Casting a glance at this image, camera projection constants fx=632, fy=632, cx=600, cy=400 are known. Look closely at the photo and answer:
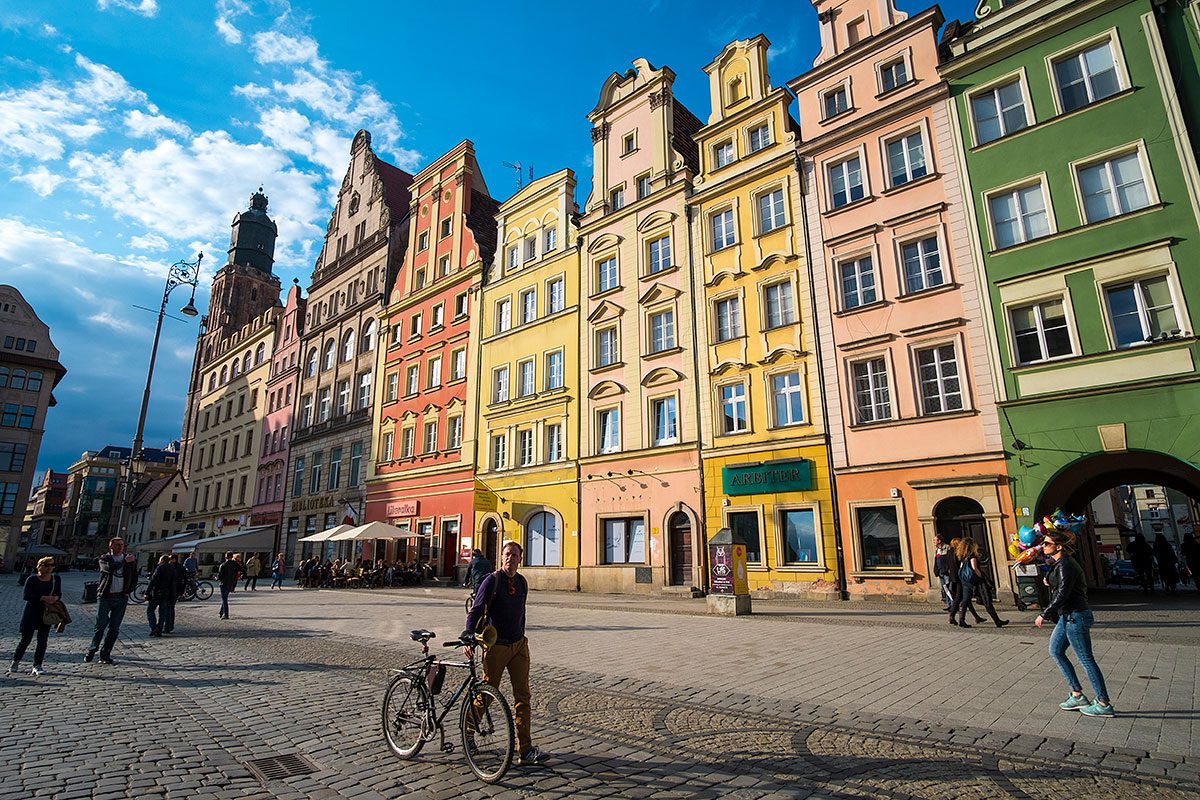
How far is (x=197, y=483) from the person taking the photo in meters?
59.8

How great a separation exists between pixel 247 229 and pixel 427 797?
8465cm

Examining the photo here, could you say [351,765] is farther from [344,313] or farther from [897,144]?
[344,313]

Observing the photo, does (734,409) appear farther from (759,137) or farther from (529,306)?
(529,306)

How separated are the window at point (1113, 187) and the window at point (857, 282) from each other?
5.71m

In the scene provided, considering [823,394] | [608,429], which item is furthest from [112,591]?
[823,394]

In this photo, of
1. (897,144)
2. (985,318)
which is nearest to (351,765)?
(985,318)

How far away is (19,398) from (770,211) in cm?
6659

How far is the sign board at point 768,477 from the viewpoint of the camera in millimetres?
20609

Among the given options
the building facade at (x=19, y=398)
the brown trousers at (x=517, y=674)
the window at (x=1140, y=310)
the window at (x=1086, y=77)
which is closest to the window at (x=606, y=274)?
the window at (x=1086, y=77)

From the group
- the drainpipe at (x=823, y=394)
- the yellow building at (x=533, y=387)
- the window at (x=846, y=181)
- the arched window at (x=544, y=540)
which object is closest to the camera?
the drainpipe at (x=823, y=394)

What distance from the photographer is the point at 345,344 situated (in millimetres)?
43906

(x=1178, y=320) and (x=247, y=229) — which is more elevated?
(x=247, y=229)

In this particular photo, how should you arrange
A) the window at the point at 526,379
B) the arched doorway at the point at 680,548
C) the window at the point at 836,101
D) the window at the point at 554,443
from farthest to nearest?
the window at the point at 526,379 → the window at the point at 554,443 → the arched doorway at the point at 680,548 → the window at the point at 836,101

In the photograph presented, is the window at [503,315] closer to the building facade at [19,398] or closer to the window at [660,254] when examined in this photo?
the window at [660,254]
